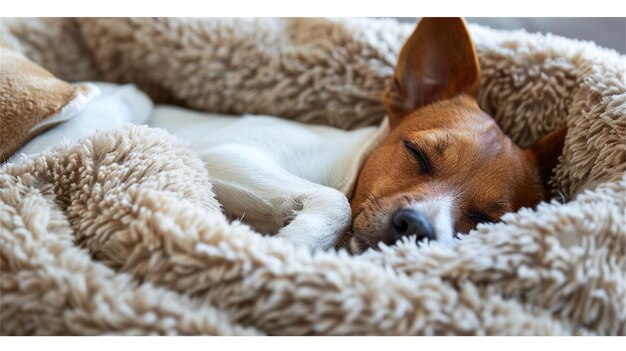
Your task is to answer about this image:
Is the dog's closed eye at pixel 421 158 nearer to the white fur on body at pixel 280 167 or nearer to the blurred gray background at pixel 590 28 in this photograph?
the white fur on body at pixel 280 167

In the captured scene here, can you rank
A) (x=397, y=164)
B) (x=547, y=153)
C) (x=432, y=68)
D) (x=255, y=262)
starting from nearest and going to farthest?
(x=255, y=262) < (x=397, y=164) < (x=547, y=153) < (x=432, y=68)

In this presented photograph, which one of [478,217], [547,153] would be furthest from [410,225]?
[547,153]

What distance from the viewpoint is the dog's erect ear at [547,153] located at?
181 centimetres

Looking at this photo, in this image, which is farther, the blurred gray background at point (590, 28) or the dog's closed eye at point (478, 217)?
the blurred gray background at point (590, 28)

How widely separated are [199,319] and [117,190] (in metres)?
0.42

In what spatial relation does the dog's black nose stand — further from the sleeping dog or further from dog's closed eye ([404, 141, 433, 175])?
dog's closed eye ([404, 141, 433, 175])

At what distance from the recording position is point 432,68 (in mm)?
1945

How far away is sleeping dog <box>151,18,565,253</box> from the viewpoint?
1.50 meters

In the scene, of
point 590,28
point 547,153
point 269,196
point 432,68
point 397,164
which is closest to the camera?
point 269,196

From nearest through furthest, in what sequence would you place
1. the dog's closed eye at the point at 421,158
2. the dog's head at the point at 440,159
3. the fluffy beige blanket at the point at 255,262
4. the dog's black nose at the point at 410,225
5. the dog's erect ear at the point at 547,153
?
the fluffy beige blanket at the point at 255,262
the dog's black nose at the point at 410,225
the dog's head at the point at 440,159
the dog's closed eye at the point at 421,158
the dog's erect ear at the point at 547,153

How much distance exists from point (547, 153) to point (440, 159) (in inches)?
16.5

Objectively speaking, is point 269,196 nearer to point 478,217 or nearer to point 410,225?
point 410,225

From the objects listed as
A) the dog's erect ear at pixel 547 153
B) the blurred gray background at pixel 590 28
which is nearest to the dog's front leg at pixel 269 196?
the dog's erect ear at pixel 547 153

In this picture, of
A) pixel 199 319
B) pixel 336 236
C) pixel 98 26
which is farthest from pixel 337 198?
pixel 98 26
